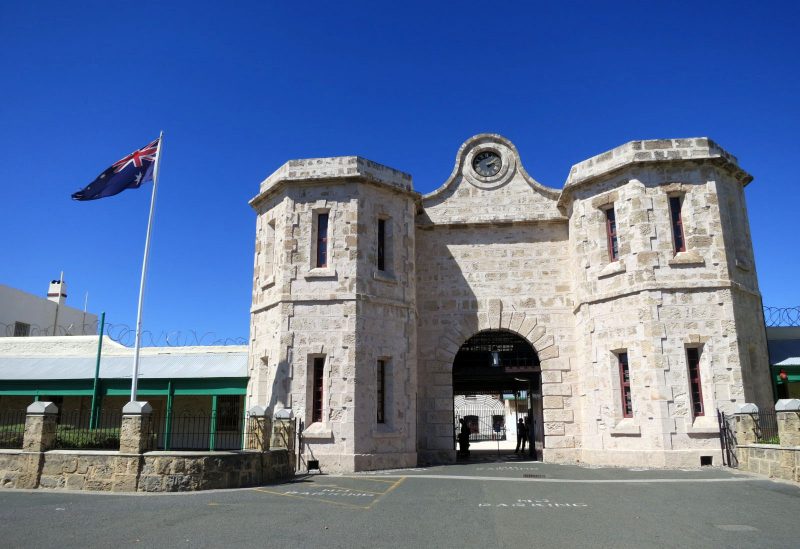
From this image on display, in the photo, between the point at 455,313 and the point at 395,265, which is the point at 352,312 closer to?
the point at 395,265

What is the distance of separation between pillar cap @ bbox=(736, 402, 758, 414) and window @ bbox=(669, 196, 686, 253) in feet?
14.7

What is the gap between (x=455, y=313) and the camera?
64.0 ft

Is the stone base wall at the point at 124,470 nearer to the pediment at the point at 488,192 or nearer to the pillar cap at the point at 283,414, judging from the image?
the pillar cap at the point at 283,414

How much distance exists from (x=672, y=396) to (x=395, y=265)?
8.41m

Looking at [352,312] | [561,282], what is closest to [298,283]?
[352,312]

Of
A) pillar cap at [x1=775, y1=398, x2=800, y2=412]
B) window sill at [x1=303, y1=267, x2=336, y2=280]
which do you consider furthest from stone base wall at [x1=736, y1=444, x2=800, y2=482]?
window sill at [x1=303, y1=267, x2=336, y2=280]

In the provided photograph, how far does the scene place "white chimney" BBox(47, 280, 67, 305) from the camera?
3407 centimetres

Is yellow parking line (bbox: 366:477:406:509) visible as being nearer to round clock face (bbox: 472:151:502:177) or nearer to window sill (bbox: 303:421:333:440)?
window sill (bbox: 303:421:333:440)

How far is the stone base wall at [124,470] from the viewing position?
11430mm

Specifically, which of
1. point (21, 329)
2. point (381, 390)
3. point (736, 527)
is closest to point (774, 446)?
point (736, 527)

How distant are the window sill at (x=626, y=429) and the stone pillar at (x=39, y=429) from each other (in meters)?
13.5

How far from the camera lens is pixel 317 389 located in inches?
656

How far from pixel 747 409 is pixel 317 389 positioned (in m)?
10.8

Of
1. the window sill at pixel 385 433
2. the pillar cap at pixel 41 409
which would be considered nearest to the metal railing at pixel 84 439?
the pillar cap at pixel 41 409
